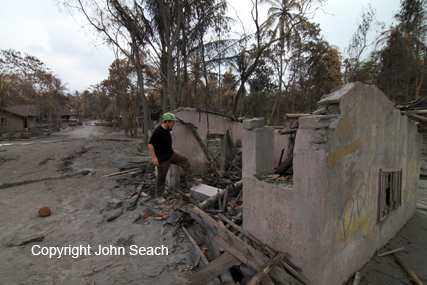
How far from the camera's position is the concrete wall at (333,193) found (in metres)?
2.30

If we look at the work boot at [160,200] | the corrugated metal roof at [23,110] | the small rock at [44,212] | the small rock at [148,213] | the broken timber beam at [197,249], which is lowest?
the broken timber beam at [197,249]

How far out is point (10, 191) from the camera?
5.80 meters

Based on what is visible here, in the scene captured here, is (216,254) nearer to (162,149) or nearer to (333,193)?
(333,193)

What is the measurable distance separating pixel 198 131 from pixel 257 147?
439 centimetres

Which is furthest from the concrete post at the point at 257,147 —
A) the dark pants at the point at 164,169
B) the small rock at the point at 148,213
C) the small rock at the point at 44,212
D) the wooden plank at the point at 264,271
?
the small rock at the point at 44,212

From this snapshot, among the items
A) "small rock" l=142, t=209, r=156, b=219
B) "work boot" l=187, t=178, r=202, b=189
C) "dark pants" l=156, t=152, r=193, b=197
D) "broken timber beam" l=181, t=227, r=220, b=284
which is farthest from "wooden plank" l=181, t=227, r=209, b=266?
"work boot" l=187, t=178, r=202, b=189

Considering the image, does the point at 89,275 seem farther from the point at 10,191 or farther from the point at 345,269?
the point at 10,191

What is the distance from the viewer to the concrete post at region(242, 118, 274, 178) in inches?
121

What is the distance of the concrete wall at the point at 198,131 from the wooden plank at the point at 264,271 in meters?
4.73

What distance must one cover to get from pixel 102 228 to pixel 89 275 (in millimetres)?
1383

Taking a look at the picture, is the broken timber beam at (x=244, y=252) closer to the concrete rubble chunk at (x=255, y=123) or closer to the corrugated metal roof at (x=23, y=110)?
the concrete rubble chunk at (x=255, y=123)

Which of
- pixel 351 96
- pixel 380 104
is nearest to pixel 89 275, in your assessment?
pixel 351 96

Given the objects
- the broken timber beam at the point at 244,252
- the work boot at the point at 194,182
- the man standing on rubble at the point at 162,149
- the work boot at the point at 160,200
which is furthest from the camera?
the work boot at the point at 194,182

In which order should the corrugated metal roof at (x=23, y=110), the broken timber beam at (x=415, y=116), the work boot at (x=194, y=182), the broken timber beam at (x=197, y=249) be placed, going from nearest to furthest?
the broken timber beam at (x=197, y=249), the broken timber beam at (x=415, y=116), the work boot at (x=194, y=182), the corrugated metal roof at (x=23, y=110)
